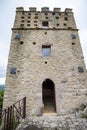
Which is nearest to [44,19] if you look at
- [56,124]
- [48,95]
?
[48,95]

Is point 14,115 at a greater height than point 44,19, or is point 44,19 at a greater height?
point 44,19

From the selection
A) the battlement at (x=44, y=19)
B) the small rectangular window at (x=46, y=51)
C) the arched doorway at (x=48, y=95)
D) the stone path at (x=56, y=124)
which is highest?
the battlement at (x=44, y=19)

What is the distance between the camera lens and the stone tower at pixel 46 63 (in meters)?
8.56

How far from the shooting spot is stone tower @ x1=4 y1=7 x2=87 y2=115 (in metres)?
8.56

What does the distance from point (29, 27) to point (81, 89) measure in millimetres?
6108

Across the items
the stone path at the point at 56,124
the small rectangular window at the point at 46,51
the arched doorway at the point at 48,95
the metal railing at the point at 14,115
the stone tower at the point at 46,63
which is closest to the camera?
the stone path at the point at 56,124

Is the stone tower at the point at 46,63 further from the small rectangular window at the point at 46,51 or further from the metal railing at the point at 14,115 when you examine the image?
the metal railing at the point at 14,115

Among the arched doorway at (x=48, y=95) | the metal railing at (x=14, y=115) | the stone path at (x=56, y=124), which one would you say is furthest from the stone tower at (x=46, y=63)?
the stone path at (x=56, y=124)

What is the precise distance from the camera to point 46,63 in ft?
31.4

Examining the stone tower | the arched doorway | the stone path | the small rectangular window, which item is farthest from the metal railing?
the small rectangular window

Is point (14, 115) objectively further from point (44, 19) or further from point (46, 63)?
point (44, 19)

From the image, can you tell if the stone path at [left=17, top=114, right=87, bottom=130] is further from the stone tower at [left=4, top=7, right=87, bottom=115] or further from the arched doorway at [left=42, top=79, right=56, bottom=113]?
the arched doorway at [left=42, top=79, right=56, bottom=113]

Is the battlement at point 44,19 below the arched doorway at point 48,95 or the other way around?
the other way around

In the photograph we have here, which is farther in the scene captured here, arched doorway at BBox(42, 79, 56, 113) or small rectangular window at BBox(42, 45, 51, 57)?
arched doorway at BBox(42, 79, 56, 113)
